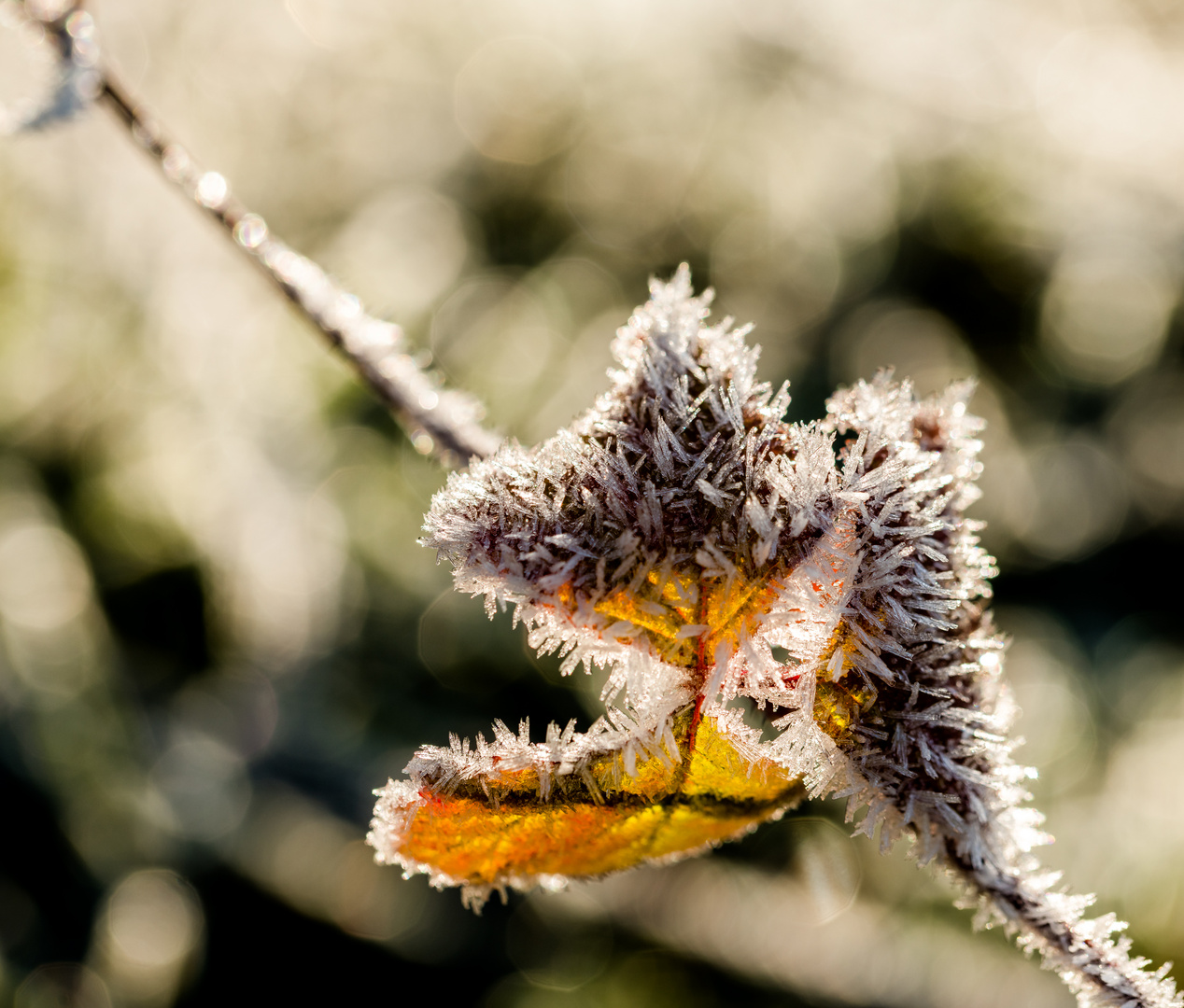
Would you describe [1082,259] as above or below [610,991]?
above

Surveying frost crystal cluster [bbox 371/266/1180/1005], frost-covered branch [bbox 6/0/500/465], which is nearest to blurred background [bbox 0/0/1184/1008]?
frost-covered branch [bbox 6/0/500/465]

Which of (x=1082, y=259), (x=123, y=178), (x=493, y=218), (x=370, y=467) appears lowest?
(x=370, y=467)

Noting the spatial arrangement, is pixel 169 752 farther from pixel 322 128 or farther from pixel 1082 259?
pixel 1082 259

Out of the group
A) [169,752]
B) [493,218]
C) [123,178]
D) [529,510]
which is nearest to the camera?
[529,510]

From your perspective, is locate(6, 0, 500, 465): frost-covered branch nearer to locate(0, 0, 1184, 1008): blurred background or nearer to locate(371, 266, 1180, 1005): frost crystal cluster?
locate(371, 266, 1180, 1005): frost crystal cluster

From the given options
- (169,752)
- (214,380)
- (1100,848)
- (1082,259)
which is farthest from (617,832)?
(1082,259)

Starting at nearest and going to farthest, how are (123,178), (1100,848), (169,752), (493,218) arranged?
(1100,848), (169,752), (123,178), (493,218)

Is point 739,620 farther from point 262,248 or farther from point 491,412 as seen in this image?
point 491,412
